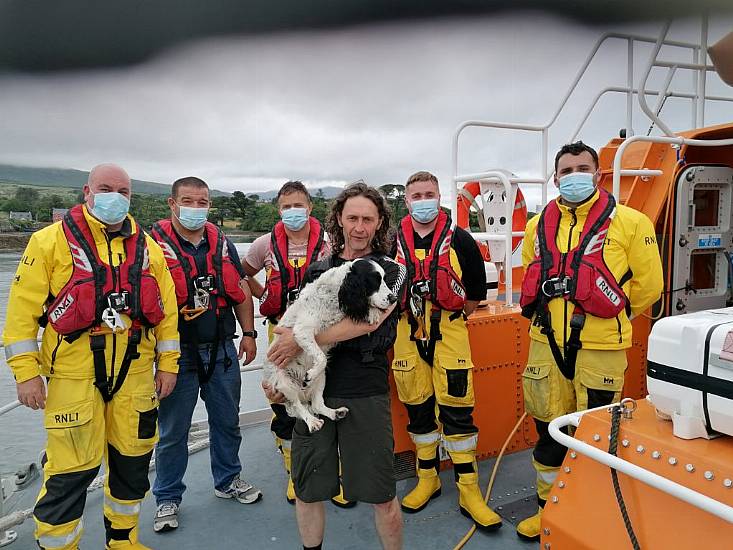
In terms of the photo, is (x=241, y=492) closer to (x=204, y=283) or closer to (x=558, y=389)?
(x=204, y=283)

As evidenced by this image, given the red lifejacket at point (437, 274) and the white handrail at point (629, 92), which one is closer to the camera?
the red lifejacket at point (437, 274)

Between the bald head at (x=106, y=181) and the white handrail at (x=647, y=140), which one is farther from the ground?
the white handrail at (x=647, y=140)

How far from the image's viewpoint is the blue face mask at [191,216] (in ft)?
8.00

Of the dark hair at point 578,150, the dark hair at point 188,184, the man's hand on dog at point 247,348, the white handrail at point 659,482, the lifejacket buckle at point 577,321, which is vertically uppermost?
the dark hair at point 578,150

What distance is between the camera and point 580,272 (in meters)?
2.11

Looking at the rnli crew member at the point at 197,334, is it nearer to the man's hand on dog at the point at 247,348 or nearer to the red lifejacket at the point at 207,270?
the red lifejacket at the point at 207,270

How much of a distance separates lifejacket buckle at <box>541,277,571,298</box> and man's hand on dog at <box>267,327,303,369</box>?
107cm

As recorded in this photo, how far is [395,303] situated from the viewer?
172 cm

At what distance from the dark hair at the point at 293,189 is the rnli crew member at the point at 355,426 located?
1.00 m

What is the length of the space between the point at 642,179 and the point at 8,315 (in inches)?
130

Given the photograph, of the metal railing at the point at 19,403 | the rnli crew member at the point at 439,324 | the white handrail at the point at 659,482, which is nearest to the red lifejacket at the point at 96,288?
the metal railing at the point at 19,403

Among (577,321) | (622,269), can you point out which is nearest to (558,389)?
(577,321)

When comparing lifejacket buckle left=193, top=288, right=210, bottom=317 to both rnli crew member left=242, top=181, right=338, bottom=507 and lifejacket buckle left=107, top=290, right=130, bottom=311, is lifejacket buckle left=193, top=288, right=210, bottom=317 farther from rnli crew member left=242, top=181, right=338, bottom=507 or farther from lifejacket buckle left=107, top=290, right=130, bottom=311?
lifejacket buckle left=107, top=290, right=130, bottom=311

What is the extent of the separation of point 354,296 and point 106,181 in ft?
3.61
